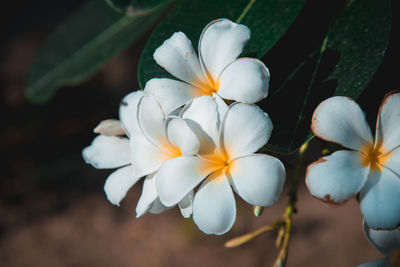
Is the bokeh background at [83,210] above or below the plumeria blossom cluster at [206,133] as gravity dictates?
below

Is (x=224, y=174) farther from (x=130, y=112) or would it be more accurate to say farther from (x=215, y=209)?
(x=130, y=112)

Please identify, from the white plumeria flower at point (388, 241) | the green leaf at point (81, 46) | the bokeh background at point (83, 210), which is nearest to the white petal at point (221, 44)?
the white plumeria flower at point (388, 241)

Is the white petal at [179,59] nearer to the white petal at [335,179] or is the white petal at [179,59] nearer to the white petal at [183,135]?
the white petal at [183,135]

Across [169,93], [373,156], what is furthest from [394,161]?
[169,93]

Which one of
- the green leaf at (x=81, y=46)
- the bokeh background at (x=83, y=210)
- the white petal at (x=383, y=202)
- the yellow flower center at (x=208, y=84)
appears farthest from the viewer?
the bokeh background at (x=83, y=210)

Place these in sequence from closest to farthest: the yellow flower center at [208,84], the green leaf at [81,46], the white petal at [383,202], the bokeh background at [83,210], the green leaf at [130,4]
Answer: the white petal at [383,202], the yellow flower center at [208,84], the green leaf at [130,4], the green leaf at [81,46], the bokeh background at [83,210]
